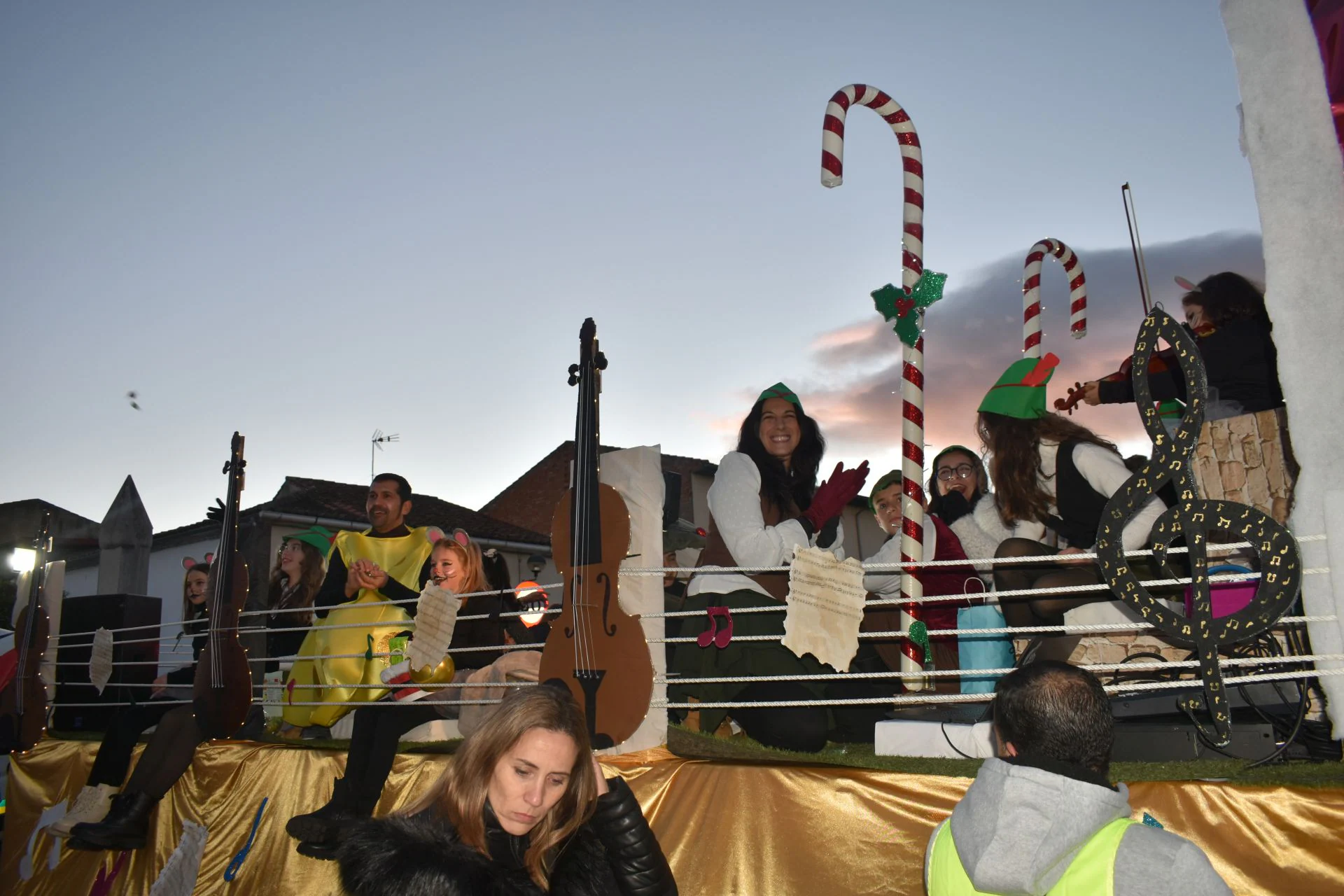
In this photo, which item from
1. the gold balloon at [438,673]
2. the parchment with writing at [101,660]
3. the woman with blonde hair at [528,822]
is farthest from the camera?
the parchment with writing at [101,660]

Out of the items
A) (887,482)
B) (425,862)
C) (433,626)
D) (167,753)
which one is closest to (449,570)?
(433,626)

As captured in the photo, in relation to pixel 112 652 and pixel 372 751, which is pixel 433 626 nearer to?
pixel 372 751

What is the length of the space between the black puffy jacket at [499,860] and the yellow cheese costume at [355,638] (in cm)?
261

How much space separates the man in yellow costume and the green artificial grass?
6.89 ft

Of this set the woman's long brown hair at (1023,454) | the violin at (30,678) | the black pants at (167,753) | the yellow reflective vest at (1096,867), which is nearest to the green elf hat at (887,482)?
the woman's long brown hair at (1023,454)

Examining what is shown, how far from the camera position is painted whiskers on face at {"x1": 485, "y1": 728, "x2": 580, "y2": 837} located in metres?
2.38

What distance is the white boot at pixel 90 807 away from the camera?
16.2ft

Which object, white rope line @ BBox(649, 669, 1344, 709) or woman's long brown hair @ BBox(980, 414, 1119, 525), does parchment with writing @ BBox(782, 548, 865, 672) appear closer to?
white rope line @ BBox(649, 669, 1344, 709)

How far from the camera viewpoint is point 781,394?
4152mm

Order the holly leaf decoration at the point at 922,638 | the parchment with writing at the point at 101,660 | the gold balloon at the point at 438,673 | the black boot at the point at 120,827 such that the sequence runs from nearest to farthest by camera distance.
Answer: the holly leaf decoration at the point at 922,638 < the gold balloon at the point at 438,673 < the black boot at the point at 120,827 < the parchment with writing at the point at 101,660

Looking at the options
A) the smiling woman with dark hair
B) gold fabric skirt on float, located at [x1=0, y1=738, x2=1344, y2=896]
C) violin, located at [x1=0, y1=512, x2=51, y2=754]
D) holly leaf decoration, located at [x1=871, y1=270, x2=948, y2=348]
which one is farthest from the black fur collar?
violin, located at [x1=0, y1=512, x2=51, y2=754]

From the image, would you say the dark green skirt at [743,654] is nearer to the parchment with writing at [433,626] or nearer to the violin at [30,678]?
the parchment with writing at [433,626]

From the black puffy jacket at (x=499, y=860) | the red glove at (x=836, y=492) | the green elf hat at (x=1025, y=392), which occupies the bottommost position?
the black puffy jacket at (x=499, y=860)

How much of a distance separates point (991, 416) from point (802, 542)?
2.92 feet
